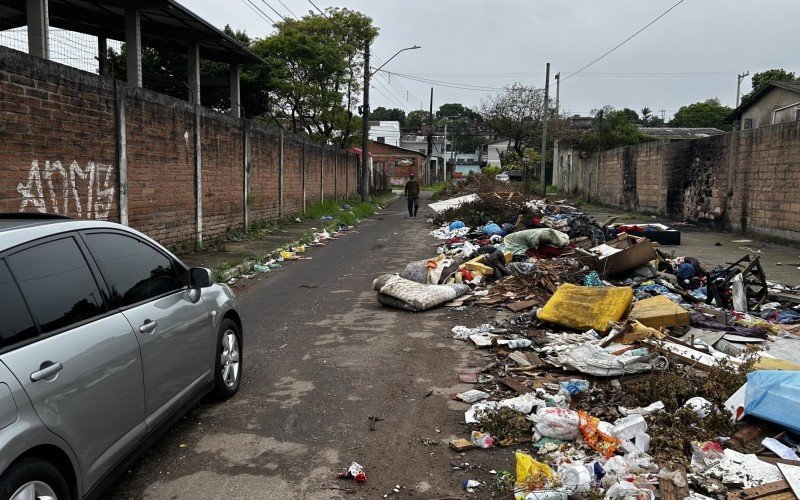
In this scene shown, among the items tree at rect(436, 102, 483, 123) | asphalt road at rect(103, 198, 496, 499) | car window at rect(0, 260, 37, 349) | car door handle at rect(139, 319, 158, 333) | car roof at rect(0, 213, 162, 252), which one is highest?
tree at rect(436, 102, 483, 123)

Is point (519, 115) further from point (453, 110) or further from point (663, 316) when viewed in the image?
point (453, 110)

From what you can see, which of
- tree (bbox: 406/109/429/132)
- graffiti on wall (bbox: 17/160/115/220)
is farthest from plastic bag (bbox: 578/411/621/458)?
tree (bbox: 406/109/429/132)

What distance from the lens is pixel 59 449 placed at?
282cm

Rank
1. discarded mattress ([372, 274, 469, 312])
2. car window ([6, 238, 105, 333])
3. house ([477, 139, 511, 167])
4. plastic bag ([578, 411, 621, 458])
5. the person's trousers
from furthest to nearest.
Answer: house ([477, 139, 511, 167]) < the person's trousers < discarded mattress ([372, 274, 469, 312]) < plastic bag ([578, 411, 621, 458]) < car window ([6, 238, 105, 333])

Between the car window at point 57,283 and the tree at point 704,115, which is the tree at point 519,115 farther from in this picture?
the car window at point 57,283

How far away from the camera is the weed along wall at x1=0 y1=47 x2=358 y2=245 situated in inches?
332

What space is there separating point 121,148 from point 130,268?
791 cm

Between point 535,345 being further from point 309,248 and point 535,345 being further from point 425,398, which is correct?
point 309,248

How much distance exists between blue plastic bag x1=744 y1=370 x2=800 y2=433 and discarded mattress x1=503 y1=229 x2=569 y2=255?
747cm

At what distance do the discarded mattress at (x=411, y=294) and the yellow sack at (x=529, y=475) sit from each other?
4836mm

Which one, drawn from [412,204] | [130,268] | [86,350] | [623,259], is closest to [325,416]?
[130,268]

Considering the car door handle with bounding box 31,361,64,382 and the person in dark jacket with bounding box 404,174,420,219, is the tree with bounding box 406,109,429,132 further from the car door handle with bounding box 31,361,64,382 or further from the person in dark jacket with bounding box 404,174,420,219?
the car door handle with bounding box 31,361,64,382

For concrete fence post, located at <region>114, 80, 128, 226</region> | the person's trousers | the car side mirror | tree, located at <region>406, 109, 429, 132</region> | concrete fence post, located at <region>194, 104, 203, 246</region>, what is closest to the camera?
the car side mirror

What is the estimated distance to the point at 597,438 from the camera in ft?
14.0
